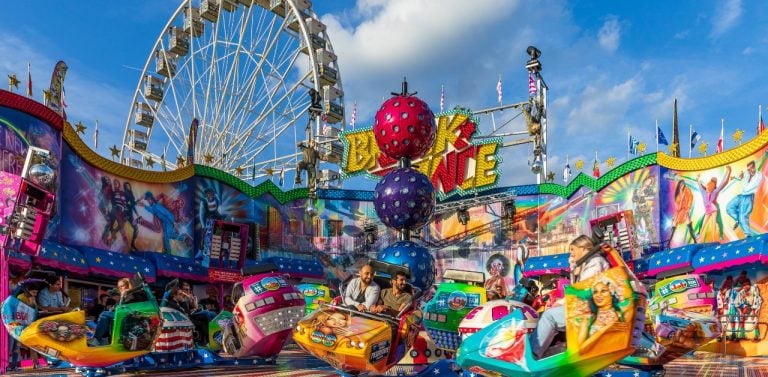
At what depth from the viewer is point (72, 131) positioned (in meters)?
15.8

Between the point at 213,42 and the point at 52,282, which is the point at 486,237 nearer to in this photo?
the point at 213,42

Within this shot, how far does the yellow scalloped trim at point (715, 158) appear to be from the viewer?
1505 centimetres

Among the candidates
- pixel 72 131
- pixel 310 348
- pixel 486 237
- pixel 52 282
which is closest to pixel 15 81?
pixel 72 131

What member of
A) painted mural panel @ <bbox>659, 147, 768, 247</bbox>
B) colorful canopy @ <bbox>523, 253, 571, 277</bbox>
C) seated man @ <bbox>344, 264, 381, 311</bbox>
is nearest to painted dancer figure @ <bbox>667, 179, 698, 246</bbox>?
painted mural panel @ <bbox>659, 147, 768, 247</bbox>

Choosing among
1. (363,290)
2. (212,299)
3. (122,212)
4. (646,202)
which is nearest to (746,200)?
(646,202)

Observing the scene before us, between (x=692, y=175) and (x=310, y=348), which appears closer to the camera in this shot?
(x=310, y=348)

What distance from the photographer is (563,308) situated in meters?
5.00

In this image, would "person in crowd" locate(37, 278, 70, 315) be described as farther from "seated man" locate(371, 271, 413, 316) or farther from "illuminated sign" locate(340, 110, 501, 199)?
"illuminated sign" locate(340, 110, 501, 199)

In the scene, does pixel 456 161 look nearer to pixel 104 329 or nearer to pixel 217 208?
pixel 217 208

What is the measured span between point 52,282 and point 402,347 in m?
5.04

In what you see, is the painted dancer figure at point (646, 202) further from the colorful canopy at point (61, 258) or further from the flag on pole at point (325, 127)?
the colorful canopy at point (61, 258)

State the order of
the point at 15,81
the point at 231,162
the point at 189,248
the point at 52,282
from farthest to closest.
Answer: the point at 231,162 < the point at 189,248 < the point at 15,81 < the point at 52,282

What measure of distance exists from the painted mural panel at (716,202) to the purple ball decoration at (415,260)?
866 cm

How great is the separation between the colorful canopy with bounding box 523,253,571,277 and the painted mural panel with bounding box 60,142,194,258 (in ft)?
33.1
